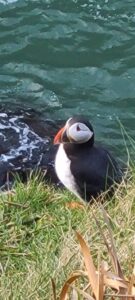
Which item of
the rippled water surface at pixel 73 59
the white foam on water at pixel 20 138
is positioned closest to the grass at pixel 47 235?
the white foam on water at pixel 20 138

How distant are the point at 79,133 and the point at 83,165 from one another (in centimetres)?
32

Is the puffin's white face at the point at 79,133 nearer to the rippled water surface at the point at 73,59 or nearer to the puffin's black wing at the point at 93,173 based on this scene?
the puffin's black wing at the point at 93,173

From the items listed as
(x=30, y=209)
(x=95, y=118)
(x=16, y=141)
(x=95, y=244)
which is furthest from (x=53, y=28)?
(x=95, y=244)

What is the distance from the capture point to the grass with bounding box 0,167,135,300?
14.6ft

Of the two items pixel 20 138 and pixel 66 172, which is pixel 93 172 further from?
pixel 20 138

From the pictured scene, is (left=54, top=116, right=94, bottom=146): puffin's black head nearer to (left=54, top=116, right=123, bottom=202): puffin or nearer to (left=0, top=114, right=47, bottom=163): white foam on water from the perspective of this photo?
(left=54, top=116, right=123, bottom=202): puffin

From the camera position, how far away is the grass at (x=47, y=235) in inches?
176

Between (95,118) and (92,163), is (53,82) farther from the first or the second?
(92,163)

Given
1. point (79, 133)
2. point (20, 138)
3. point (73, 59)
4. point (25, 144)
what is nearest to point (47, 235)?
point (79, 133)

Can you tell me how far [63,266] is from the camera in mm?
4492

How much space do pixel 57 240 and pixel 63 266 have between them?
1.09 metres

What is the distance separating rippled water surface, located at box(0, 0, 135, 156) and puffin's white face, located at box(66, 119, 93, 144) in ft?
7.38

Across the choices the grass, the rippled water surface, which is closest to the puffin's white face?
the grass

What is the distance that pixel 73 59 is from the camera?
11.4 meters
